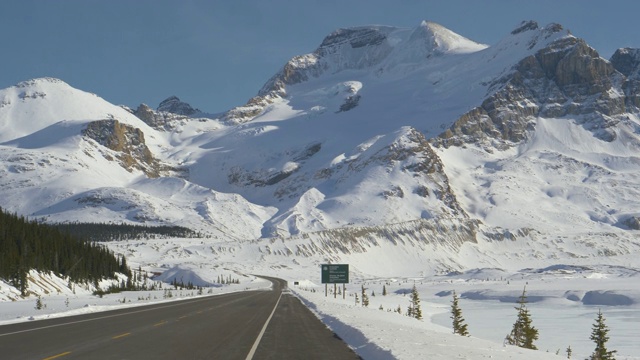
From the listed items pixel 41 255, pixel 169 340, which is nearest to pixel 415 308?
pixel 41 255

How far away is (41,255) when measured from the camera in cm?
7275

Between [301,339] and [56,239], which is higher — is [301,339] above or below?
below

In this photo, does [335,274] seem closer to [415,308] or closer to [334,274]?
[334,274]

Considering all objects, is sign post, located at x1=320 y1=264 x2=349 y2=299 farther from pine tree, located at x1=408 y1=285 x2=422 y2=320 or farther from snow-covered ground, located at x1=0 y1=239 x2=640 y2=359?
pine tree, located at x1=408 y1=285 x2=422 y2=320

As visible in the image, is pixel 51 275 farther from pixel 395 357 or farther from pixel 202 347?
pixel 395 357

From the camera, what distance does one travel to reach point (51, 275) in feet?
237

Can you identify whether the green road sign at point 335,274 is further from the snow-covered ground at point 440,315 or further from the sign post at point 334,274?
the snow-covered ground at point 440,315

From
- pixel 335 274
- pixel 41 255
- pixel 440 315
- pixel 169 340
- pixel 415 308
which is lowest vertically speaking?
pixel 440 315

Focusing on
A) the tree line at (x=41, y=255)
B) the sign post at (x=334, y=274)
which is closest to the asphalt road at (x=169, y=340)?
the tree line at (x=41, y=255)

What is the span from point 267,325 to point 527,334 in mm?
14585

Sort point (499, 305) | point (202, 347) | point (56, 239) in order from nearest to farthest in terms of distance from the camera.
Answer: point (202, 347)
point (56, 239)
point (499, 305)

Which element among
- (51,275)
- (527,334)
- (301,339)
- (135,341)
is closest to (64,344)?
(135,341)

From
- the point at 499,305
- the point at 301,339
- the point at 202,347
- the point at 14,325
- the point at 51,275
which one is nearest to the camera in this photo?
the point at 202,347

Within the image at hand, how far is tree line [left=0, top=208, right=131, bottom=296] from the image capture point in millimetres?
61750
